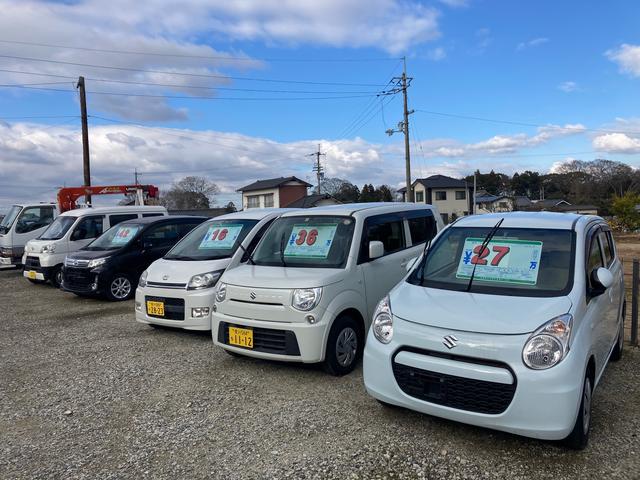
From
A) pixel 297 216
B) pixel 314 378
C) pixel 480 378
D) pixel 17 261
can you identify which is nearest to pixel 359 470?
pixel 480 378

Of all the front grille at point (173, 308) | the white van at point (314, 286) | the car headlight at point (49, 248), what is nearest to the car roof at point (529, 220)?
the white van at point (314, 286)

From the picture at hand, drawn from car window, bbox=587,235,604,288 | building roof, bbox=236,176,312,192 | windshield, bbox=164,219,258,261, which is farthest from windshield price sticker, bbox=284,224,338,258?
building roof, bbox=236,176,312,192

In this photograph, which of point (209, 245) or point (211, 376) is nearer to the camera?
point (211, 376)

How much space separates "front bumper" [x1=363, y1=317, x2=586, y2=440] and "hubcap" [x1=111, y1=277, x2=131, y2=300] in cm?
664

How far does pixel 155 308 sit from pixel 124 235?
3521mm

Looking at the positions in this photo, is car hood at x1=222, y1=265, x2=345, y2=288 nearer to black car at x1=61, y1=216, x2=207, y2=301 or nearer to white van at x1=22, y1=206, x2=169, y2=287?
black car at x1=61, y1=216, x2=207, y2=301

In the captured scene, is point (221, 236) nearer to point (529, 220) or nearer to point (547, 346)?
point (529, 220)

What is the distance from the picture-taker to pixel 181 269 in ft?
19.0

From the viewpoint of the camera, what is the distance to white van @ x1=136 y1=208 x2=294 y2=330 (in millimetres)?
5480

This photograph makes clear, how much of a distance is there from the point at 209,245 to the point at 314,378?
2830 mm

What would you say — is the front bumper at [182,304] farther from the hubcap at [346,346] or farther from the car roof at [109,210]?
the car roof at [109,210]

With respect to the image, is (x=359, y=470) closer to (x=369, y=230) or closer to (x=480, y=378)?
(x=480, y=378)

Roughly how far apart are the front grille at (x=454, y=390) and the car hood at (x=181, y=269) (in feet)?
10.9

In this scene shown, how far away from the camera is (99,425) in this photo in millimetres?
3504
